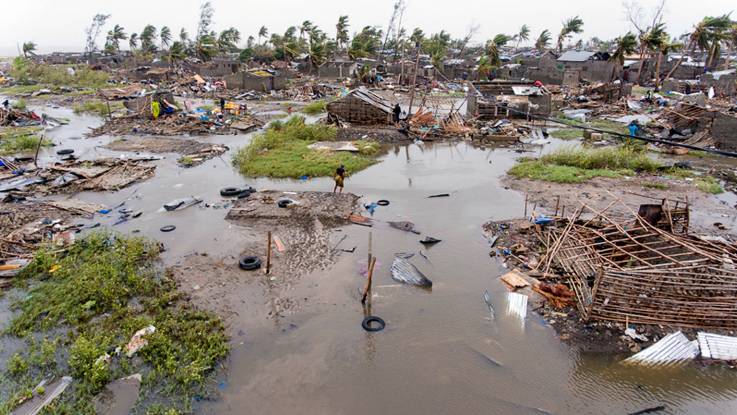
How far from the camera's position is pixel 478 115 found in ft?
79.7

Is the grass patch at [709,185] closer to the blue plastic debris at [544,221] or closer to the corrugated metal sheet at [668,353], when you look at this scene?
the blue plastic debris at [544,221]

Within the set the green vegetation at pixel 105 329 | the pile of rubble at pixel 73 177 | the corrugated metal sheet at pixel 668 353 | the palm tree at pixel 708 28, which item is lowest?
the green vegetation at pixel 105 329

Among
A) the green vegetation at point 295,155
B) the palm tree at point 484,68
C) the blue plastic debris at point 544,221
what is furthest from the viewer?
the palm tree at point 484,68

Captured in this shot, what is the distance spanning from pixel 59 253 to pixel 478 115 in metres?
21.3

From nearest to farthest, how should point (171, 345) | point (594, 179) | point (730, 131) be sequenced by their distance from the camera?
point (171, 345) < point (594, 179) < point (730, 131)

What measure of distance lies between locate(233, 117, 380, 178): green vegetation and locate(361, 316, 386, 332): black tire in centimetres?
846

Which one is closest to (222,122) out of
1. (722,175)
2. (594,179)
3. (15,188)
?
(15,188)

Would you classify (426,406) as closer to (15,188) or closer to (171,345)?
(171,345)

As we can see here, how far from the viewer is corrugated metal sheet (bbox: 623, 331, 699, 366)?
6.16 meters

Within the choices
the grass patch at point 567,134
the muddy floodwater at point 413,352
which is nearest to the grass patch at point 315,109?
the grass patch at point 567,134

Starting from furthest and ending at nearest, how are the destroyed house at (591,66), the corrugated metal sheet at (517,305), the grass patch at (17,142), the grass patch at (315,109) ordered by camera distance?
1. the destroyed house at (591,66)
2. the grass patch at (315,109)
3. the grass patch at (17,142)
4. the corrugated metal sheet at (517,305)

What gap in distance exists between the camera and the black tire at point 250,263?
8570 millimetres

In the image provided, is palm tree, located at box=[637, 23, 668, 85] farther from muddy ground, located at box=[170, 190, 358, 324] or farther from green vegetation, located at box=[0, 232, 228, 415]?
green vegetation, located at box=[0, 232, 228, 415]

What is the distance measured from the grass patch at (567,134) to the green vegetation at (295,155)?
9882 mm
